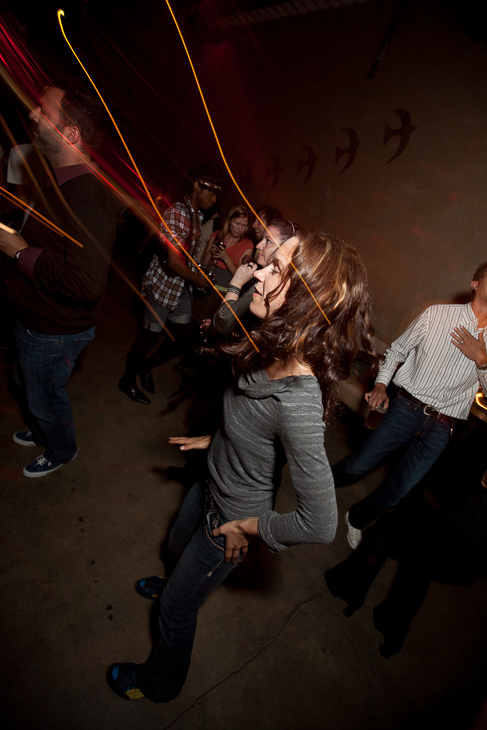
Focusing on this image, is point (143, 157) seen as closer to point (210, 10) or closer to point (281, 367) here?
point (210, 10)

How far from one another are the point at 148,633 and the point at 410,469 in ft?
6.82

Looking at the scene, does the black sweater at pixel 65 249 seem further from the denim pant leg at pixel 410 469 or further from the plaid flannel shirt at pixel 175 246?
the denim pant leg at pixel 410 469

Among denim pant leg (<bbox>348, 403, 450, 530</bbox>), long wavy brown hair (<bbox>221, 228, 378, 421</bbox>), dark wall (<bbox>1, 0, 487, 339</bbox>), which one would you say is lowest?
denim pant leg (<bbox>348, 403, 450, 530</bbox>)

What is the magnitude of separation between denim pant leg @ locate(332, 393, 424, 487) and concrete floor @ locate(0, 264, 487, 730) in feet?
2.37

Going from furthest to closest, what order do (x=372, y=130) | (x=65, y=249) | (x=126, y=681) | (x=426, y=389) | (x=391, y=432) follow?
(x=372, y=130)
(x=391, y=432)
(x=426, y=389)
(x=65, y=249)
(x=126, y=681)

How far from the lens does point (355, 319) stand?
1184 mm

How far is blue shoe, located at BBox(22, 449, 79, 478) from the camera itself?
2355mm

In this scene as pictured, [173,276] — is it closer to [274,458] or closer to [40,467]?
[40,467]

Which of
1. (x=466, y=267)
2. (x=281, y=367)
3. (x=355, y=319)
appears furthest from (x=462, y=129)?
(x=281, y=367)

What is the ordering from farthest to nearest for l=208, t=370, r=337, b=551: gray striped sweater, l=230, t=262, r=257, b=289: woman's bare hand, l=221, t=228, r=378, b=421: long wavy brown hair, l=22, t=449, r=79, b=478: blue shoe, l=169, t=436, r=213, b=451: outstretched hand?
l=230, t=262, r=257, b=289: woman's bare hand
l=22, t=449, r=79, b=478: blue shoe
l=169, t=436, r=213, b=451: outstretched hand
l=221, t=228, r=378, b=421: long wavy brown hair
l=208, t=370, r=337, b=551: gray striped sweater

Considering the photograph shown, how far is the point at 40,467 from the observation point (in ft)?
7.81

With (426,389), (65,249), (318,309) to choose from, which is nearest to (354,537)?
(426,389)

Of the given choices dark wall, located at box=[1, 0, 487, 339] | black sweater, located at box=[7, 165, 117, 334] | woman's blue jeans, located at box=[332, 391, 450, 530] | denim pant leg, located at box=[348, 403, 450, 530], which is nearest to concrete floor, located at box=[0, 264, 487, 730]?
denim pant leg, located at box=[348, 403, 450, 530]

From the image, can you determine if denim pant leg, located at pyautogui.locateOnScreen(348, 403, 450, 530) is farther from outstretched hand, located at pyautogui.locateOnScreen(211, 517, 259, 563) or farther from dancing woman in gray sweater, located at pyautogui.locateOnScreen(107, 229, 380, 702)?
outstretched hand, located at pyautogui.locateOnScreen(211, 517, 259, 563)
